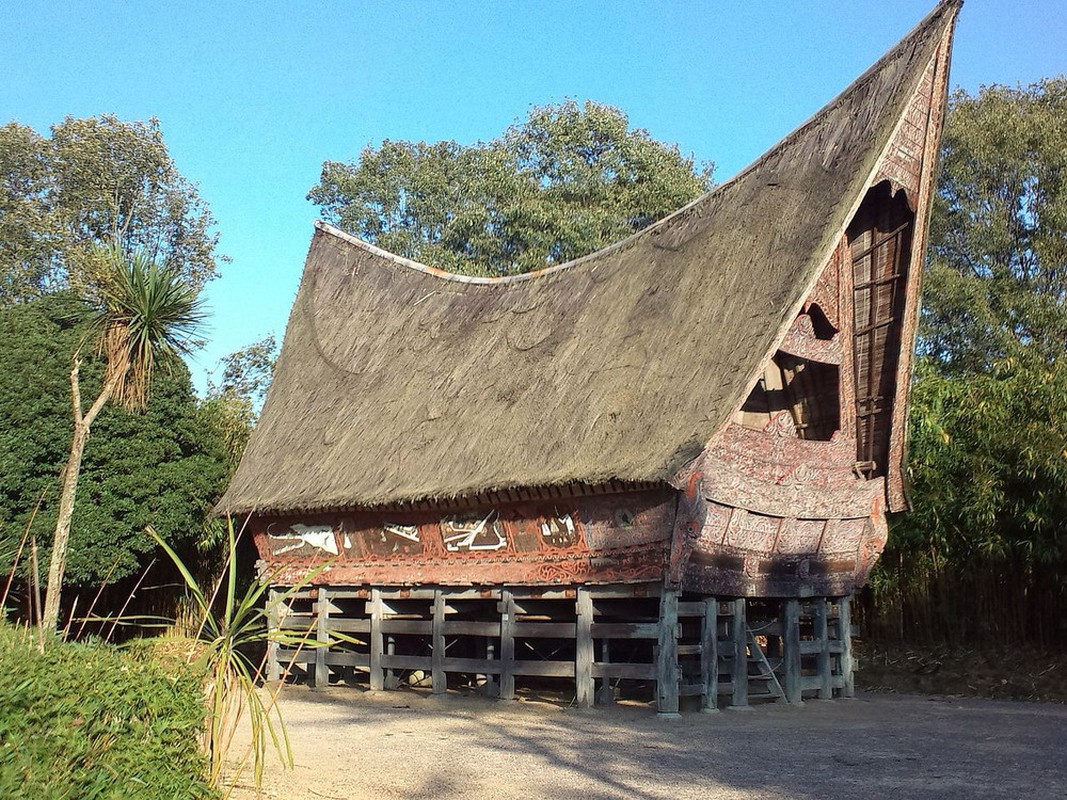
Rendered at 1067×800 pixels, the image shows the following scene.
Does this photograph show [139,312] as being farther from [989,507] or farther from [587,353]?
[989,507]

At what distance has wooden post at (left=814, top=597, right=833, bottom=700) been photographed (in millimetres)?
13594

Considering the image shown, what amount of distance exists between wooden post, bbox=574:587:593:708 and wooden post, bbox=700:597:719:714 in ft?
4.07

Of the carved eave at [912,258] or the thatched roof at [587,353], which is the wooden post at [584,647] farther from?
the carved eave at [912,258]

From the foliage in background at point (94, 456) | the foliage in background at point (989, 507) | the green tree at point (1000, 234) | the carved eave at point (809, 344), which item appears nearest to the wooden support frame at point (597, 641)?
the foliage in background at point (989, 507)

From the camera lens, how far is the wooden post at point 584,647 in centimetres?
1205

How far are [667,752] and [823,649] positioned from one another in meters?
5.39

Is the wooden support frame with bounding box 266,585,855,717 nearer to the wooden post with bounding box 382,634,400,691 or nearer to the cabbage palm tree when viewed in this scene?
the wooden post with bounding box 382,634,400,691

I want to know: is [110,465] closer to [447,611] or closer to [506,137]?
[447,611]

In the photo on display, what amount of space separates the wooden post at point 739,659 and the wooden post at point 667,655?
4.00ft

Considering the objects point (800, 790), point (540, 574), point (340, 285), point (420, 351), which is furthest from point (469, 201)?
point (800, 790)

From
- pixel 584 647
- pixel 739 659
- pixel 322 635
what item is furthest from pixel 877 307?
pixel 322 635

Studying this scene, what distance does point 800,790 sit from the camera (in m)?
7.13

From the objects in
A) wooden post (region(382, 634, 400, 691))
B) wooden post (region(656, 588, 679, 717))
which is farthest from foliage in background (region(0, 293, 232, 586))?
wooden post (region(656, 588, 679, 717))

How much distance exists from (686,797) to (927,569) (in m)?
11.7
